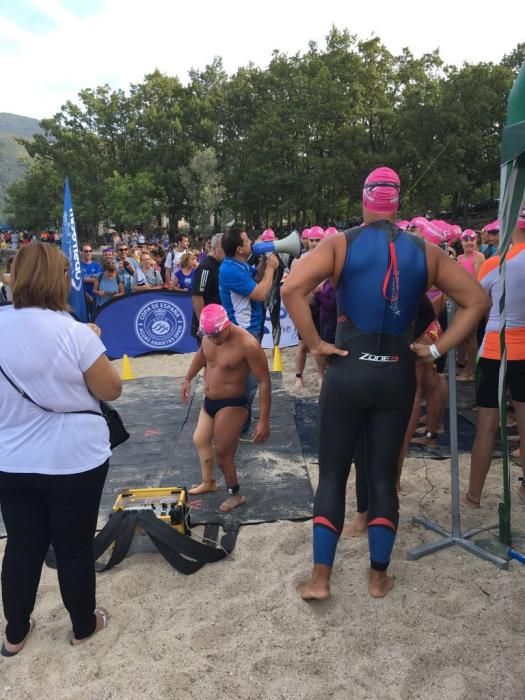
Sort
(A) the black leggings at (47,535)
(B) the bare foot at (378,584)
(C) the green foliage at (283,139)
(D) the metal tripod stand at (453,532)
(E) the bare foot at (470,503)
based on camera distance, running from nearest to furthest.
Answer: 1. (A) the black leggings at (47,535)
2. (B) the bare foot at (378,584)
3. (D) the metal tripod stand at (453,532)
4. (E) the bare foot at (470,503)
5. (C) the green foliage at (283,139)

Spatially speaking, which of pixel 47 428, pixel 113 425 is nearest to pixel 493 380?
pixel 113 425

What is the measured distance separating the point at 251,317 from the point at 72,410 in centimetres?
244

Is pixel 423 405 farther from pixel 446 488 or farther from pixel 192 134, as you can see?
pixel 192 134

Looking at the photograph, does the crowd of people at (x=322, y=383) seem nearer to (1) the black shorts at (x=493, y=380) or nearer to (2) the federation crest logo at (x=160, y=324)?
(1) the black shorts at (x=493, y=380)

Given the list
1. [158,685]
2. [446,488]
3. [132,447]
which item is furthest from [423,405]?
[158,685]

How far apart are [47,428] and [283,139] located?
36.1m

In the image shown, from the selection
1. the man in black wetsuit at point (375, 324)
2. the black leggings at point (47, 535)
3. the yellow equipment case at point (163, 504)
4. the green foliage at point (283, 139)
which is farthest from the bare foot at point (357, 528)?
the green foliage at point (283, 139)

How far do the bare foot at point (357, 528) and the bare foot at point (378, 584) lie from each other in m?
0.52

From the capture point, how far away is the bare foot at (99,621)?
2.40 metres

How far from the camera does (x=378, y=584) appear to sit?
8.66ft

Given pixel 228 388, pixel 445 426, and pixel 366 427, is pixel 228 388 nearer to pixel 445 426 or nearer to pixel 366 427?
pixel 366 427

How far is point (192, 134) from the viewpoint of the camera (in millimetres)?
42531

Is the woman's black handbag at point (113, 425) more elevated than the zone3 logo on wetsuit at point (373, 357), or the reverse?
the zone3 logo on wetsuit at point (373, 357)

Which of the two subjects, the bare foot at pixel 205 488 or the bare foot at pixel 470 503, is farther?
the bare foot at pixel 205 488
